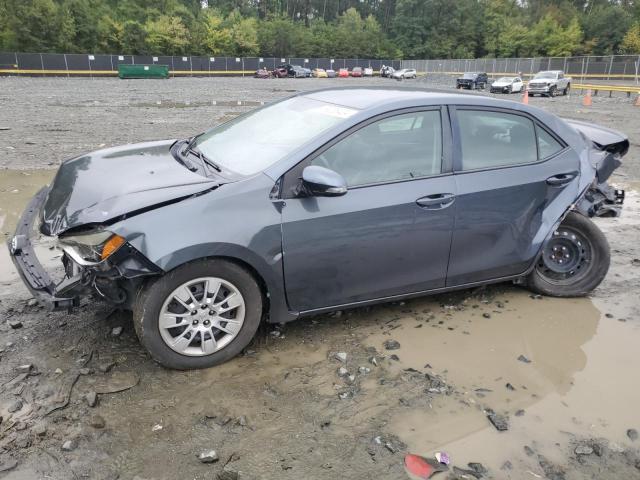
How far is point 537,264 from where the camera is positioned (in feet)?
15.6

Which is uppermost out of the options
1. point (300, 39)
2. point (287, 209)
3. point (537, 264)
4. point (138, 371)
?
point (300, 39)

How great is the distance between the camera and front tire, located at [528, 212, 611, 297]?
15.5 feet

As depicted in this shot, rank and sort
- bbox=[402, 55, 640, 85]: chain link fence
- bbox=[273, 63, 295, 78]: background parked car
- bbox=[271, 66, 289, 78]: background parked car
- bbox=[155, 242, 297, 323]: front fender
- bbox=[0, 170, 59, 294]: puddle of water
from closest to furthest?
bbox=[155, 242, 297, 323]: front fender, bbox=[0, 170, 59, 294]: puddle of water, bbox=[402, 55, 640, 85]: chain link fence, bbox=[271, 66, 289, 78]: background parked car, bbox=[273, 63, 295, 78]: background parked car

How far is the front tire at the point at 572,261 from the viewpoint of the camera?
4.71 meters

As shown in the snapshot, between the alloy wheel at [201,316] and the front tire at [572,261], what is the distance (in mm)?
2743

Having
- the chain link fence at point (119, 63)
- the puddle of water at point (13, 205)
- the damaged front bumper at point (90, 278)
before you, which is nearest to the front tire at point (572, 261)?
the damaged front bumper at point (90, 278)

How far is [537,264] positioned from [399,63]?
9399 centimetres

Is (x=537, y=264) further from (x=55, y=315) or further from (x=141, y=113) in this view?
(x=141, y=113)

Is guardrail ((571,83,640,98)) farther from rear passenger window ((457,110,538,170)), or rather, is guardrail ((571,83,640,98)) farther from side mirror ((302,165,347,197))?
side mirror ((302,165,347,197))

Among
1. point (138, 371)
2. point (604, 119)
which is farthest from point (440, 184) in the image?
point (604, 119)

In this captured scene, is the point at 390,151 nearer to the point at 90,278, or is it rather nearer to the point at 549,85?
the point at 90,278

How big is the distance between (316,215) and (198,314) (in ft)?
3.22

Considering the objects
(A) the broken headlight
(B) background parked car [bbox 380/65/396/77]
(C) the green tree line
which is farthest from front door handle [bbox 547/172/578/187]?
(B) background parked car [bbox 380/65/396/77]

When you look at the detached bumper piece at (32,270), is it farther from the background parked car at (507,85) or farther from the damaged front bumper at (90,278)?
the background parked car at (507,85)
